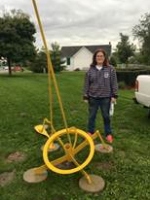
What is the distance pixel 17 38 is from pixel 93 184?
89.9ft

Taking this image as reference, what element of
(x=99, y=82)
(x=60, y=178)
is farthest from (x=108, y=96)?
(x=60, y=178)

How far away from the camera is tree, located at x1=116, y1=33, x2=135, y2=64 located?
4678 centimetres

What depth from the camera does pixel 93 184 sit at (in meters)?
4.17

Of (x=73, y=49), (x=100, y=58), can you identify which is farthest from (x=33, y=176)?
(x=73, y=49)

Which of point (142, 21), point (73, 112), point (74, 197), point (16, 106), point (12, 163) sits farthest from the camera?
point (142, 21)

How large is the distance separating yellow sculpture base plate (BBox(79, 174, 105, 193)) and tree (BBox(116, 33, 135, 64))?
4353cm

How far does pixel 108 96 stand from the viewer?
549 cm

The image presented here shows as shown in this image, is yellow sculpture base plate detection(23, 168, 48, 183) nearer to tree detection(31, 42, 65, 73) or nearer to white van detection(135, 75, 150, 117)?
white van detection(135, 75, 150, 117)

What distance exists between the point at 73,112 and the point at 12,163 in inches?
163

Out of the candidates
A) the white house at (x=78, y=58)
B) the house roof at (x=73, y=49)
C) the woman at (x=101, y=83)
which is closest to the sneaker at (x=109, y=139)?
the woman at (x=101, y=83)

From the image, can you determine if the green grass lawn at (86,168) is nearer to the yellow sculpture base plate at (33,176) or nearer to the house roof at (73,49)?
the yellow sculpture base plate at (33,176)

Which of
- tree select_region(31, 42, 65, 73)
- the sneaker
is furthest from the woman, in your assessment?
tree select_region(31, 42, 65, 73)

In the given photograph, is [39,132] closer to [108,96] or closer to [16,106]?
[108,96]

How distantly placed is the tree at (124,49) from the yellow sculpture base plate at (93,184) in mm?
43533
